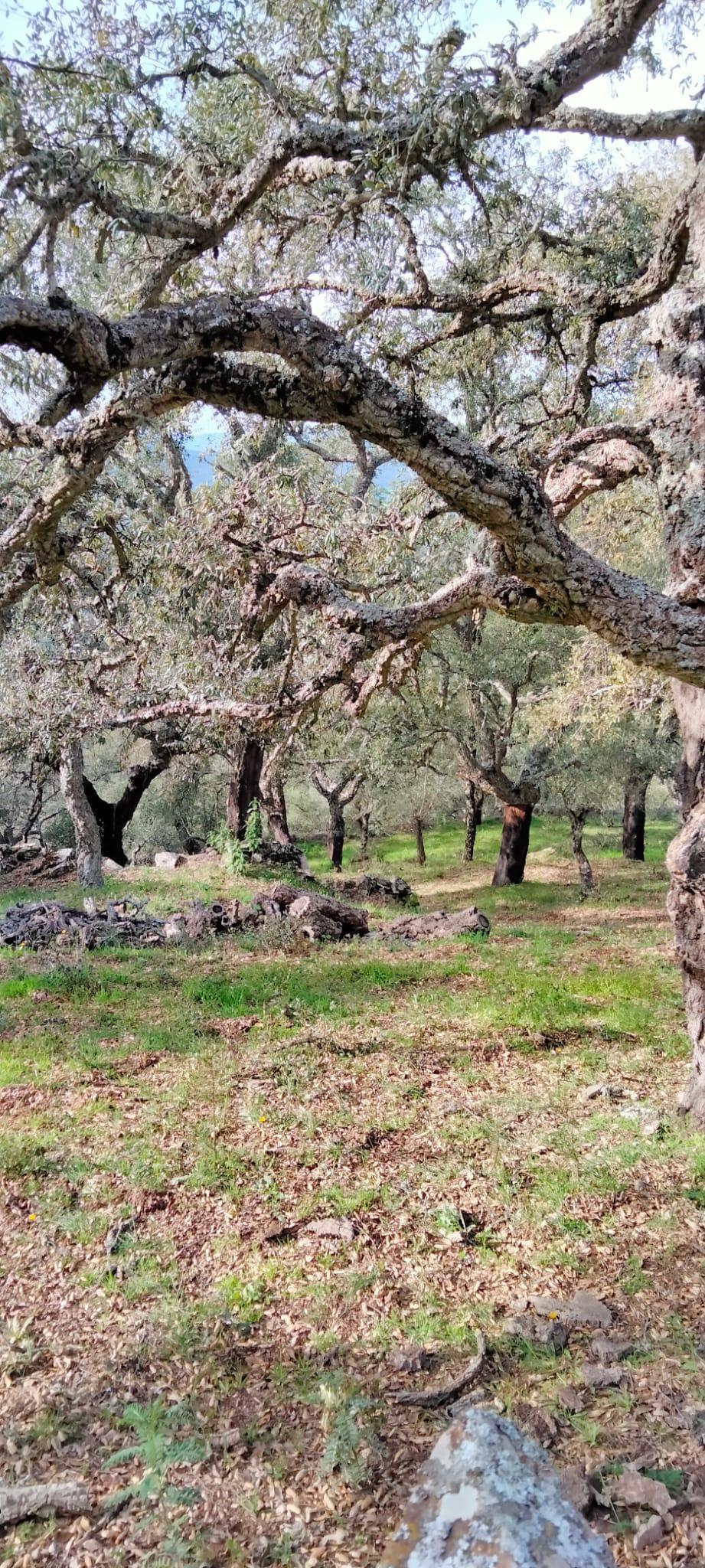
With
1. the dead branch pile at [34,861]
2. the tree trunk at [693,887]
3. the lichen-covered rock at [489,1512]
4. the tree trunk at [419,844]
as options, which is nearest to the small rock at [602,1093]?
the tree trunk at [693,887]

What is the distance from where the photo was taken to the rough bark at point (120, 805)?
23875 mm

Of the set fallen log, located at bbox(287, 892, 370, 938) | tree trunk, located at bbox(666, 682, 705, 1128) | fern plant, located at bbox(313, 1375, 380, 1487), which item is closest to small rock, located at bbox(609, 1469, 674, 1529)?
fern plant, located at bbox(313, 1375, 380, 1487)

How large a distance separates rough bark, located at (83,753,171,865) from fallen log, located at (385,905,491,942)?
10.2 metres

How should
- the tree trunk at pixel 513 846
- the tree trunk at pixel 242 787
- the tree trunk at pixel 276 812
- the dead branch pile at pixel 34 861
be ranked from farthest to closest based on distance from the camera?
the tree trunk at pixel 276 812, the tree trunk at pixel 513 846, the dead branch pile at pixel 34 861, the tree trunk at pixel 242 787

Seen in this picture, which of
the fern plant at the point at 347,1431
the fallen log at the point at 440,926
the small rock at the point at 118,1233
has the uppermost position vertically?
the fallen log at the point at 440,926

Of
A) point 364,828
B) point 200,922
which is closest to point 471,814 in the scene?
point 364,828

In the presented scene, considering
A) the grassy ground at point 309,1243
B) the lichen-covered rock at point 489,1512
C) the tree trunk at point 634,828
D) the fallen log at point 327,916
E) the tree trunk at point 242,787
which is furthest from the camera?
the tree trunk at point 634,828

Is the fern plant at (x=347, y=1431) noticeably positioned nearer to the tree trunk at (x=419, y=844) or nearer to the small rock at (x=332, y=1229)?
the small rock at (x=332, y=1229)

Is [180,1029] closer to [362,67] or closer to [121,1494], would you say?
[121,1494]

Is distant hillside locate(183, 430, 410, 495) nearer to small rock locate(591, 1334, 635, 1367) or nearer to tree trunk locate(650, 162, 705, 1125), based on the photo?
tree trunk locate(650, 162, 705, 1125)

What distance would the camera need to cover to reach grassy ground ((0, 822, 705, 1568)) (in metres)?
3.42

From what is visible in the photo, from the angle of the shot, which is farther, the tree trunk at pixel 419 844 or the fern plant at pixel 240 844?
the tree trunk at pixel 419 844

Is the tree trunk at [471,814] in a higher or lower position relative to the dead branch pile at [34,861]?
higher

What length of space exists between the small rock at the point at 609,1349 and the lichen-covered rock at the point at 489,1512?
141cm
